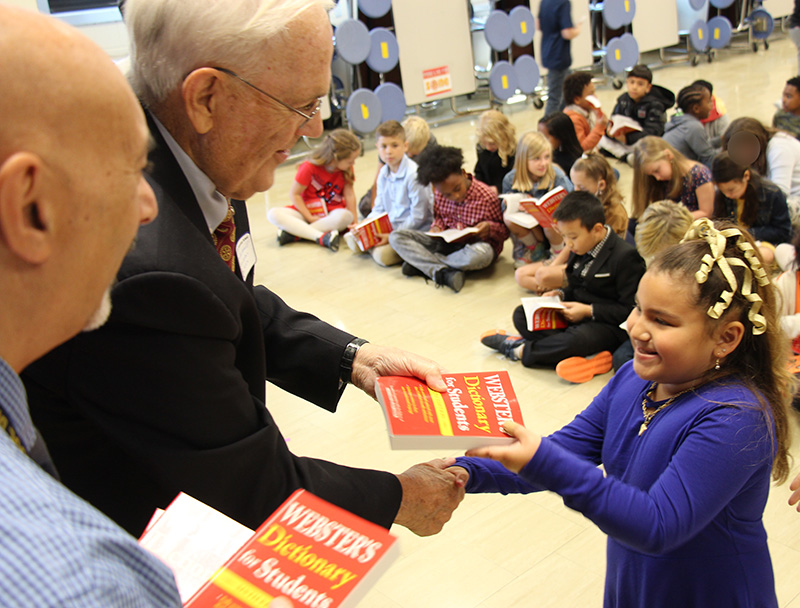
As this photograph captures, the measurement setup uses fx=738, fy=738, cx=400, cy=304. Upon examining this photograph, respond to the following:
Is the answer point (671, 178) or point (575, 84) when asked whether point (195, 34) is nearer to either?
point (671, 178)

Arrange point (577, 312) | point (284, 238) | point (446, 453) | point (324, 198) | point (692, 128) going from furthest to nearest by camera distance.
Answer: point (324, 198) < point (284, 238) < point (692, 128) < point (577, 312) < point (446, 453)

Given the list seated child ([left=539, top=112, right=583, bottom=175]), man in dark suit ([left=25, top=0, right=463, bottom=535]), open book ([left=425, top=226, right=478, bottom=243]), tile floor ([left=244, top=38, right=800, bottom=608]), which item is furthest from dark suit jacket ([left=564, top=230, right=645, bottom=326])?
man in dark suit ([left=25, top=0, right=463, bottom=535])

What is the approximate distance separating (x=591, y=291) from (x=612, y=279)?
182 mm

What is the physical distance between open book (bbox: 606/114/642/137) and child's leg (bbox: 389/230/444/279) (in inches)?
116

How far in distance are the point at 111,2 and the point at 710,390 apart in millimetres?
10952

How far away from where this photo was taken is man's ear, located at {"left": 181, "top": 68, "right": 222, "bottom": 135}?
1.33 meters

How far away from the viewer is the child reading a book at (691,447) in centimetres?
143

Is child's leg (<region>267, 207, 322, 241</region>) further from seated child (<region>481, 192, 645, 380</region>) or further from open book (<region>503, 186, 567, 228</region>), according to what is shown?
seated child (<region>481, 192, 645, 380</region>)

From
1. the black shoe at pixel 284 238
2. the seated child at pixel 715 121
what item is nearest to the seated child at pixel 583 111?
the seated child at pixel 715 121

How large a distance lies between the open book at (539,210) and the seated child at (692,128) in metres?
1.76

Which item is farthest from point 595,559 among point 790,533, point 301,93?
point 301,93

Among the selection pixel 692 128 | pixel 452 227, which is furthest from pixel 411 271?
pixel 692 128

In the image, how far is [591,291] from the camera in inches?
172

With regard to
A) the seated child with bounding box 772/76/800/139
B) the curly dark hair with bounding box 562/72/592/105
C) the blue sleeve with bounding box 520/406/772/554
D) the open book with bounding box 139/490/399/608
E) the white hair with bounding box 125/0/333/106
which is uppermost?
the white hair with bounding box 125/0/333/106
